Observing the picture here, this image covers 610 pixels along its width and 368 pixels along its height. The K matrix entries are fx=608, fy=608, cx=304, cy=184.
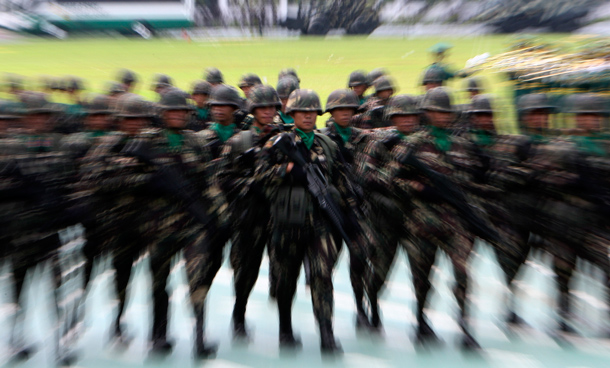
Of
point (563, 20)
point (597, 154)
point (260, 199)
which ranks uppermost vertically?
point (563, 20)

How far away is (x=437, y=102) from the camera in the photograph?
445cm

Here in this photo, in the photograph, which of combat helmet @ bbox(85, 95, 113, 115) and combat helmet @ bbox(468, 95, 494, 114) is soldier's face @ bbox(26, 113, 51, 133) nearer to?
combat helmet @ bbox(85, 95, 113, 115)

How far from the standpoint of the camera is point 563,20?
9.26 meters

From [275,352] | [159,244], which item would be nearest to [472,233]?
[275,352]

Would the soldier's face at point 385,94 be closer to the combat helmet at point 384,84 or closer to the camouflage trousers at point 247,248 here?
the combat helmet at point 384,84

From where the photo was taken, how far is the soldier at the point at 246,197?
420 cm

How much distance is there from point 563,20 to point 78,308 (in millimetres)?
8036

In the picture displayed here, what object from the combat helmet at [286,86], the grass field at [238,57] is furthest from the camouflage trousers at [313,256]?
the grass field at [238,57]

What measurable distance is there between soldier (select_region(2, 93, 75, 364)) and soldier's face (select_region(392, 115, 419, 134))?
2.31 m

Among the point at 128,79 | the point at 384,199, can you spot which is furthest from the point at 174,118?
the point at 128,79

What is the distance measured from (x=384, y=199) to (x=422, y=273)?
0.58 metres

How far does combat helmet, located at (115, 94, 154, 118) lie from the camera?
13.5 ft

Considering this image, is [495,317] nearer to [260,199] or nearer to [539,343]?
[539,343]

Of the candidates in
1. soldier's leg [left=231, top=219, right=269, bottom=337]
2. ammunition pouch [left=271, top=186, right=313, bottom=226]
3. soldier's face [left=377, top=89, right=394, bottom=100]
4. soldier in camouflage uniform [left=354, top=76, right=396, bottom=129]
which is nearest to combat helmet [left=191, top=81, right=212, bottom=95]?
soldier in camouflage uniform [left=354, top=76, right=396, bottom=129]
